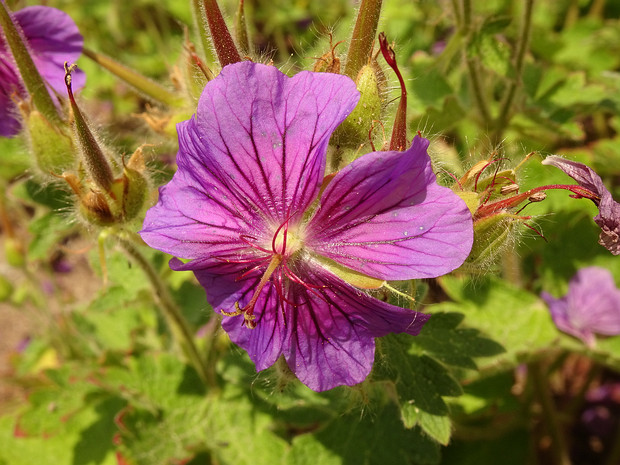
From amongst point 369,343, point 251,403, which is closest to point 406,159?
point 369,343

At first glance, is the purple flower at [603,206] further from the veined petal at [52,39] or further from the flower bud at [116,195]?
the veined petal at [52,39]

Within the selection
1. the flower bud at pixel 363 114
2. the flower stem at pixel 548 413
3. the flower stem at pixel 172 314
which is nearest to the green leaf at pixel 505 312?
the flower stem at pixel 548 413

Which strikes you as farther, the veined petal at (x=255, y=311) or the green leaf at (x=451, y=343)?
the green leaf at (x=451, y=343)

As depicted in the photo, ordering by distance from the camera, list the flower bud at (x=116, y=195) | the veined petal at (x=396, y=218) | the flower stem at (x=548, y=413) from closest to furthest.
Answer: the veined petal at (x=396, y=218)
the flower bud at (x=116, y=195)
the flower stem at (x=548, y=413)

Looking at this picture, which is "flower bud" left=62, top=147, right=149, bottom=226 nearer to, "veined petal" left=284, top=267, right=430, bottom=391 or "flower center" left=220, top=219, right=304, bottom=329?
"flower center" left=220, top=219, right=304, bottom=329

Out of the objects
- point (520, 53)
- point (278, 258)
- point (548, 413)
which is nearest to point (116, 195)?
point (278, 258)

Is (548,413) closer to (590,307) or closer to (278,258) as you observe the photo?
(590,307)

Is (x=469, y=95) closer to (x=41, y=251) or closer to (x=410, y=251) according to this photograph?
(x=410, y=251)

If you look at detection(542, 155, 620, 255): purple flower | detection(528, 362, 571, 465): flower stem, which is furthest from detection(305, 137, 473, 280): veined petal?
detection(528, 362, 571, 465): flower stem
